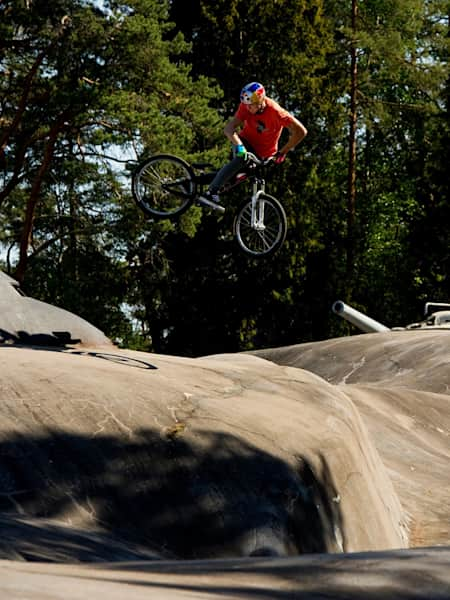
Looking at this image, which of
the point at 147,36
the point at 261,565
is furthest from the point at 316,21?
the point at 261,565

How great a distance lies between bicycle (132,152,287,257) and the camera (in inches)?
380

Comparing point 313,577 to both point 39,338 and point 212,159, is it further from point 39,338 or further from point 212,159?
point 212,159

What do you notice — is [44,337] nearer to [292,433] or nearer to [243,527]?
[292,433]

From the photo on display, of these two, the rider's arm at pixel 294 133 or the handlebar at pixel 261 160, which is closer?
the rider's arm at pixel 294 133

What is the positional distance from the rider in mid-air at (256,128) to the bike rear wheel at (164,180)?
0.43 m

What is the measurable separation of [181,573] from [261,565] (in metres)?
0.29

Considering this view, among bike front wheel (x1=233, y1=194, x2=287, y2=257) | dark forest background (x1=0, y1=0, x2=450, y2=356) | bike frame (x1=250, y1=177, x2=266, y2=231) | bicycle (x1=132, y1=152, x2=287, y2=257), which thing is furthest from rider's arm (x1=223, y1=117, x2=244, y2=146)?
dark forest background (x1=0, y1=0, x2=450, y2=356)

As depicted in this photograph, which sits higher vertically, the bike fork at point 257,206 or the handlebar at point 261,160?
the handlebar at point 261,160

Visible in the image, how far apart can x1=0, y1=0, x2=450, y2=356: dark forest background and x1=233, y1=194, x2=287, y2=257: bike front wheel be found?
11.3m

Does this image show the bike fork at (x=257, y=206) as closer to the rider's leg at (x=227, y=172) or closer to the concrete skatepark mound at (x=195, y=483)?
the rider's leg at (x=227, y=172)

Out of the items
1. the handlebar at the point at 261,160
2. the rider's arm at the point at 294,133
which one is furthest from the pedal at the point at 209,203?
the rider's arm at the point at 294,133

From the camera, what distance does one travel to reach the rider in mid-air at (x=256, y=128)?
28.9 feet

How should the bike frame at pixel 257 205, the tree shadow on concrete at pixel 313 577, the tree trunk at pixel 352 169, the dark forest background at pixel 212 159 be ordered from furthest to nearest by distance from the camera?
1. the tree trunk at pixel 352 169
2. the dark forest background at pixel 212 159
3. the bike frame at pixel 257 205
4. the tree shadow on concrete at pixel 313 577

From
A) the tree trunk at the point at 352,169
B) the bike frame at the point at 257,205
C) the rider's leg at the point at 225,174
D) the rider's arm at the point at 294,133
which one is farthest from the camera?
the tree trunk at the point at 352,169
